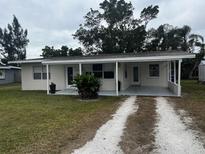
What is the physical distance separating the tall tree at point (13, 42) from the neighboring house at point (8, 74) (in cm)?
1438

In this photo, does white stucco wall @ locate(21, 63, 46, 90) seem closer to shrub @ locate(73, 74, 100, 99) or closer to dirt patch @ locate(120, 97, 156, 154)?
shrub @ locate(73, 74, 100, 99)

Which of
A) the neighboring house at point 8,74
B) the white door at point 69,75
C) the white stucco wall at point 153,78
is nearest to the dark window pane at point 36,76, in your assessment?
the white door at point 69,75

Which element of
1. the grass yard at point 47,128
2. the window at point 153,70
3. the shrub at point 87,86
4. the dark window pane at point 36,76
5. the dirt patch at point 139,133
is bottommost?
the grass yard at point 47,128

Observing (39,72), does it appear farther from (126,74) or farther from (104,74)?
(126,74)

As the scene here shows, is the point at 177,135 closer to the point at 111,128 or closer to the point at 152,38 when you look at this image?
the point at 111,128

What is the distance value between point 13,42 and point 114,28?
81.1 feet

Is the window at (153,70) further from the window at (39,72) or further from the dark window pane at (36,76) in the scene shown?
the dark window pane at (36,76)

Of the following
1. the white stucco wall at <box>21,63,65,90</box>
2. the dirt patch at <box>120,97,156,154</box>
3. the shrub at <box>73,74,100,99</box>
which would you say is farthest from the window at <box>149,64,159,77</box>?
the dirt patch at <box>120,97,156,154</box>

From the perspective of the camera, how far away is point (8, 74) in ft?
99.9

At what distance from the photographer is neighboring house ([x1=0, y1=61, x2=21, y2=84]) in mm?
28530

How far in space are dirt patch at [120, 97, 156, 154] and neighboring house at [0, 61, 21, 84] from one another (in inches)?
936

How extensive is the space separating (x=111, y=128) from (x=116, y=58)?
7420 mm

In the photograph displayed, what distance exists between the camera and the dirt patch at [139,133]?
4.65 metres

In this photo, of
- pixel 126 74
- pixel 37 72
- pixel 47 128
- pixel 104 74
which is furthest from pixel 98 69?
pixel 47 128
